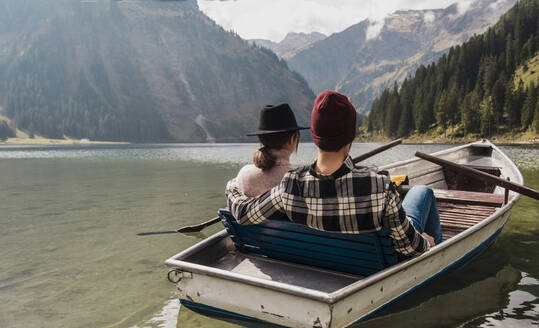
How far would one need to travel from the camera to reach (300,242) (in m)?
5.11

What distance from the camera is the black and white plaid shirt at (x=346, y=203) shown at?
3.93 m

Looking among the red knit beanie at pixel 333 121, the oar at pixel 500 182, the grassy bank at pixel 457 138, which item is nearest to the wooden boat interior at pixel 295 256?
the red knit beanie at pixel 333 121

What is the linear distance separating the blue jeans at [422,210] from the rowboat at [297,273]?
1.14 feet

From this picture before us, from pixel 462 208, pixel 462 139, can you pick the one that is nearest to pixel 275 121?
pixel 462 208

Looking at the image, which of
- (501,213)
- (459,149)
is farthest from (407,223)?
(459,149)

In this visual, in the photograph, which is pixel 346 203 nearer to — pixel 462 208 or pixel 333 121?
pixel 333 121

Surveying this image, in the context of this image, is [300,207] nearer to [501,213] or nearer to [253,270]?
[253,270]

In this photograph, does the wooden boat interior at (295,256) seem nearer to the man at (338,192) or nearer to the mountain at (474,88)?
the man at (338,192)

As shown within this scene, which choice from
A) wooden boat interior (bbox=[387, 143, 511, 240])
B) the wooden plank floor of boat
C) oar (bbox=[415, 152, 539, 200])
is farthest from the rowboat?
wooden boat interior (bbox=[387, 143, 511, 240])

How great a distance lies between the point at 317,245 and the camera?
4980mm

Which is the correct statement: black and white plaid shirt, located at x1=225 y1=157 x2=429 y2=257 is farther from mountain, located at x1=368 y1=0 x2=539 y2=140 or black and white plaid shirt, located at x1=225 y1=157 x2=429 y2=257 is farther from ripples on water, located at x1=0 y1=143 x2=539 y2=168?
mountain, located at x1=368 y1=0 x2=539 y2=140

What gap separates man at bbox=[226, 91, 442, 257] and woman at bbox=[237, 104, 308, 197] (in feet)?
1.46

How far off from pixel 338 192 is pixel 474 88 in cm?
14210

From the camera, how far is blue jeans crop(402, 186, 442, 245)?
18.2 ft
